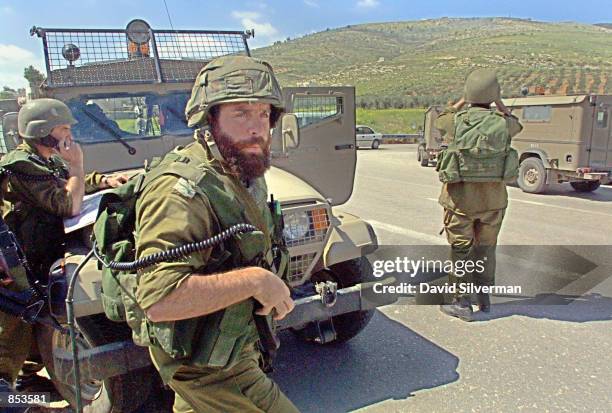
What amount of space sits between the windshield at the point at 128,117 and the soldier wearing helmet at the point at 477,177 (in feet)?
7.22

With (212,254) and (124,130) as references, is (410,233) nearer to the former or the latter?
(124,130)

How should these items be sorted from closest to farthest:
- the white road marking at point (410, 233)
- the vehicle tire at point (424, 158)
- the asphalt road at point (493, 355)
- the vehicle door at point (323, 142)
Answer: the asphalt road at point (493, 355) < the vehicle door at point (323, 142) < the white road marking at point (410, 233) < the vehicle tire at point (424, 158)

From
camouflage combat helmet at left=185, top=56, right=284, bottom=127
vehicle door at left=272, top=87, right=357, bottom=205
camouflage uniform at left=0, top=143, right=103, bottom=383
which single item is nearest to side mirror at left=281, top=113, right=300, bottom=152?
vehicle door at left=272, top=87, right=357, bottom=205

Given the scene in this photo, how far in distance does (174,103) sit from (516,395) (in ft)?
10.5

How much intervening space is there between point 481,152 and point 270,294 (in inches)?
122

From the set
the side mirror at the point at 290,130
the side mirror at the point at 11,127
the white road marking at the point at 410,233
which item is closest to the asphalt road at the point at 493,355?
the white road marking at the point at 410,233

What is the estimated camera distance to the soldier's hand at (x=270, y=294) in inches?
62.4

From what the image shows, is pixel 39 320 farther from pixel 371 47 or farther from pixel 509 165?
pixel 371 47

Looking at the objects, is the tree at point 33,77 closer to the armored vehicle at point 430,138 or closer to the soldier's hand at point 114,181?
the soldier's hand at point 114,181

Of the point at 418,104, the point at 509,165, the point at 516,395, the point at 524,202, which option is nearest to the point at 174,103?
the point at 509,165

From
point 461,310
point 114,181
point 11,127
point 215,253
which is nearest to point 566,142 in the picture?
point 461,310

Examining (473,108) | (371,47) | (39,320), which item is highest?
(371,47)

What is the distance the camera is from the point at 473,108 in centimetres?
439

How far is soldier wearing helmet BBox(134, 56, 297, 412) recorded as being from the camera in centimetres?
152
